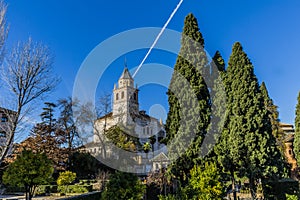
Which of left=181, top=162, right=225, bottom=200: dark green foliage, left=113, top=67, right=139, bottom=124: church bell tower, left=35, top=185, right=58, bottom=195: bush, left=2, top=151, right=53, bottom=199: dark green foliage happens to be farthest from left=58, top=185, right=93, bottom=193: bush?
left=113, top=67, right=139, bottom=124: church bell tower

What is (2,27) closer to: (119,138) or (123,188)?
(123,188)

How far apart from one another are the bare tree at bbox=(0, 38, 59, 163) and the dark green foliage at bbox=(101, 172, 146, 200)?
13.2ft

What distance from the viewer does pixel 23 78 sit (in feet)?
28.9

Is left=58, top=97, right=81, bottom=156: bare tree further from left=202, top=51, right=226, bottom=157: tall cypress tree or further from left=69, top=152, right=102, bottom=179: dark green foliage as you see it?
left=202, top=51, right=226, bottom=157: tall cypress tree

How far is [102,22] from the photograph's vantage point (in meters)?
14.4

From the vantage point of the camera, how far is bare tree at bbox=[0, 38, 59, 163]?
8.66m

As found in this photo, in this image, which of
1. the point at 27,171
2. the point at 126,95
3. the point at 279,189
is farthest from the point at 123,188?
the point at 126,95

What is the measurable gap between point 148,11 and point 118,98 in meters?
31.6

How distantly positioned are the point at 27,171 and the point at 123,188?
3415 millimetres

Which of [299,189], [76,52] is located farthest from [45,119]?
[299,189]

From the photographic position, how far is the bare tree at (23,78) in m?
8.66

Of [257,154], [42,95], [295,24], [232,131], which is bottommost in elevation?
[257,154]

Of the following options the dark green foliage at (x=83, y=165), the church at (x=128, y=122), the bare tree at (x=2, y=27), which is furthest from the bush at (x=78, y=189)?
the bare tree at (x=2, y=27)

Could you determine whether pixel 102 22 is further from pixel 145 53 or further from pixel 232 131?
pixel 232 131
